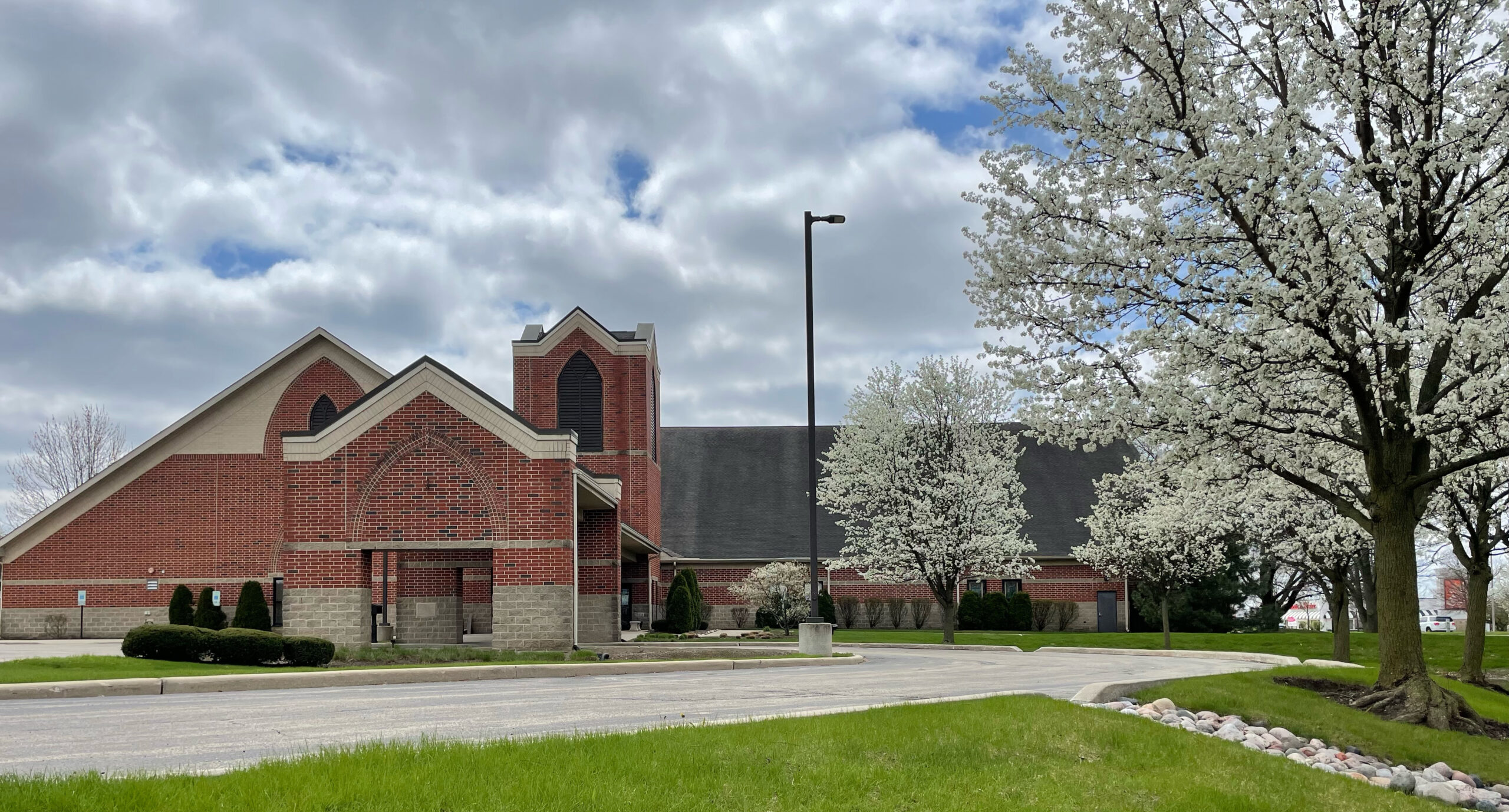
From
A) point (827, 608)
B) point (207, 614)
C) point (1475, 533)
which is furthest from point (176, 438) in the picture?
point (1475, 533)

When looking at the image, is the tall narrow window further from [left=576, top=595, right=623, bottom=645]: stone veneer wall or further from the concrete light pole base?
the concrete light pole base

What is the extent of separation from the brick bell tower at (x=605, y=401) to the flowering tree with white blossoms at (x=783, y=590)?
13.5 feet

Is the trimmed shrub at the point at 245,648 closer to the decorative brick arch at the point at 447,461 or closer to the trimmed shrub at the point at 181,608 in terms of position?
the decorative brick arch at the point at 447,461

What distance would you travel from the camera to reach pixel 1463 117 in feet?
47.2

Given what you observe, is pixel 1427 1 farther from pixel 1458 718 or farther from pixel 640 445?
pixel 640 445

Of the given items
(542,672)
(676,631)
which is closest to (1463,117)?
(542,672)

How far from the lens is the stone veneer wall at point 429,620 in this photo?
102ft

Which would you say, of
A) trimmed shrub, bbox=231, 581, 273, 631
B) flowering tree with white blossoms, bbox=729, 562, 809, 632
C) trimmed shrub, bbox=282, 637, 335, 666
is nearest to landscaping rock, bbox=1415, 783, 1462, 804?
trimmed shrub, bbox=282, 637, 335, 666

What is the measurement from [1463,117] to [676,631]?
31.1 m

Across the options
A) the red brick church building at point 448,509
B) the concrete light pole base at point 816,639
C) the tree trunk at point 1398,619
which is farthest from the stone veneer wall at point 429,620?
the tree trunk at point 1398,619

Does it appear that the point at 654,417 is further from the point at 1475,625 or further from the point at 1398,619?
the point at 1398,619

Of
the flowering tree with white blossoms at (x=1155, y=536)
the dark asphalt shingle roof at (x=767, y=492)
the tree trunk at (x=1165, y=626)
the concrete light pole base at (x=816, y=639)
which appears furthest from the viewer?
the dark asphalt shingle roof at (x=767, y=492)

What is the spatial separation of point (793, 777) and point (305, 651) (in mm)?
13505

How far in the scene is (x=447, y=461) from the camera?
2481cm
